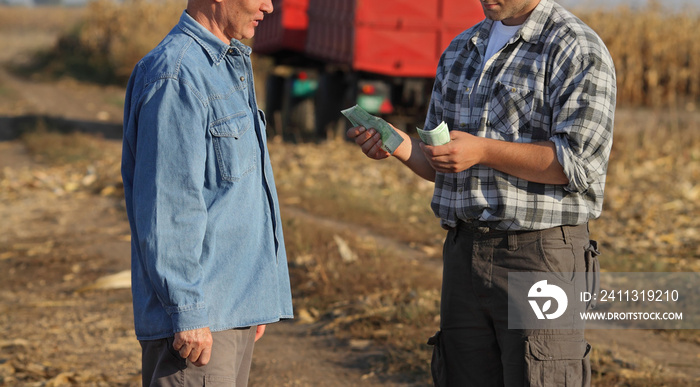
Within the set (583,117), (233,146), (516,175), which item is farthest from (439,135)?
(233,146)

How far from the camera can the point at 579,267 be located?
101 inches

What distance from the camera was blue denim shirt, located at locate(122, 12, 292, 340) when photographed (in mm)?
2211

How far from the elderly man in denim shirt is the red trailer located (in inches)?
355

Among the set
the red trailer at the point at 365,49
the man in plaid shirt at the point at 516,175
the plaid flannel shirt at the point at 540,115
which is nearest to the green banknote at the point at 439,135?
the man in plaid shirt at the point at 516,175

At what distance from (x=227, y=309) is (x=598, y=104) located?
1.33 metres

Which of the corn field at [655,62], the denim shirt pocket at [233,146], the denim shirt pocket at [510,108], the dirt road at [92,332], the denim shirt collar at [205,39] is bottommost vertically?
the dirt road at [92,332]

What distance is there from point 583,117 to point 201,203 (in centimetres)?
121

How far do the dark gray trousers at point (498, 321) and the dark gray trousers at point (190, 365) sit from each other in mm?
765

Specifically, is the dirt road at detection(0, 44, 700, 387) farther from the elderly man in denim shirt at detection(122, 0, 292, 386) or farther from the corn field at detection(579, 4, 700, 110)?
the corn field at detection(579, 4, 700, 110)

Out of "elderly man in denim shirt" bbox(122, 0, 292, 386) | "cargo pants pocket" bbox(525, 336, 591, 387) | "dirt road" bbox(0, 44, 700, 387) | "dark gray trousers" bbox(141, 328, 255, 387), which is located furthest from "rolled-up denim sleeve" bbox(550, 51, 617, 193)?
"dirt road" bbox(0, 44, 700, 387)

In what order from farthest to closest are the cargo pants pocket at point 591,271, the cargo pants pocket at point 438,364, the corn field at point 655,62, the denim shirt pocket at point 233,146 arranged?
1. the corn field at point 655,62
2. the cargo pants pocket at point 438,364
3. the cargo pants pocket at point 591,271
4. the denim shirt pocket at point 233,146

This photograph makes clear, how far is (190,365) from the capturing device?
90.7 inches

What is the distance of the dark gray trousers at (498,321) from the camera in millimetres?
2490

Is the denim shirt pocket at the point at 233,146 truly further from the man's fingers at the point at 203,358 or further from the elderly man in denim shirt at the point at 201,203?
the man's fingers at the point at 203,358
